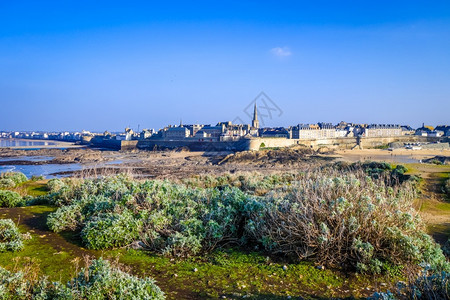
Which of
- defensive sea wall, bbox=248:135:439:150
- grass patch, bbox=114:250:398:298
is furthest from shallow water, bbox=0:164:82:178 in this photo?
defensive sea wall, bbox=248:135:439:150

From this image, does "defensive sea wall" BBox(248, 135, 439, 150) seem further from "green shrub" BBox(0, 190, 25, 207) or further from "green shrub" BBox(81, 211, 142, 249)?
"green shrub" BBox(81, 211, 142, 249)

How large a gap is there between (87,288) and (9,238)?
323 cm

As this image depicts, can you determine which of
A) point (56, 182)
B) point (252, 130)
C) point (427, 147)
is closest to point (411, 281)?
point (56, 182)

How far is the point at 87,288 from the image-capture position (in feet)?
11.1

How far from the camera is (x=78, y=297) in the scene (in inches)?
131

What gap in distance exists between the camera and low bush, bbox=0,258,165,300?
3334 mm

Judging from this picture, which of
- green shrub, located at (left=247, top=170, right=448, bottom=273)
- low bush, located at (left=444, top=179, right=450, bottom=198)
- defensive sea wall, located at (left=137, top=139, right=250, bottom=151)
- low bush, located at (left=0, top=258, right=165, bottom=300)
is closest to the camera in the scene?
low bush, located at (left=0, top=258, right=165, bottom=300)

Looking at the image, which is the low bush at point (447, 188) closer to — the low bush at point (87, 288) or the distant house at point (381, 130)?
the low bush at point (87, 288)

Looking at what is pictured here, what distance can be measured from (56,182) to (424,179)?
15875 millimetres

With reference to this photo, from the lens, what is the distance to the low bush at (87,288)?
333cm

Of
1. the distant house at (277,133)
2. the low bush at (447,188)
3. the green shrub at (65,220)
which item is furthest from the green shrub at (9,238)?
the distant house at (277,133)

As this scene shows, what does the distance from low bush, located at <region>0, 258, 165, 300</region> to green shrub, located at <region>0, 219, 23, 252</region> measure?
1.86m

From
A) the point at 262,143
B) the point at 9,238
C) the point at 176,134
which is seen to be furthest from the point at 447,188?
the point at 176,134

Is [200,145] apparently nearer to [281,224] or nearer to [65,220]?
[65,220]
